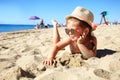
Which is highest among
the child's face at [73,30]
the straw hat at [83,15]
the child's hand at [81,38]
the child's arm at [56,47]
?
the straw hat at [83,15]

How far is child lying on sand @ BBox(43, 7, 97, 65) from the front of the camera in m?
3.10

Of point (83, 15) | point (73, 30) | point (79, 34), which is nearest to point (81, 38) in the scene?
point (79, 34)

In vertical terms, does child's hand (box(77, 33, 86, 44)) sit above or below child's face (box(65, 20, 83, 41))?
below

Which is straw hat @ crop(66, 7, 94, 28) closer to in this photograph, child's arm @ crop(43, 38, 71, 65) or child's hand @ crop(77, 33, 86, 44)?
child's hand @ crop(77, 33, 86, 44)

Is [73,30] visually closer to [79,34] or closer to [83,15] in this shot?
[79,34]

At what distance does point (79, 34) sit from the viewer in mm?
3146

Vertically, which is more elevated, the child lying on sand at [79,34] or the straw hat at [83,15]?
the straw hat at [83,15]

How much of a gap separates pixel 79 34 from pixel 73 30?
4.6 inches

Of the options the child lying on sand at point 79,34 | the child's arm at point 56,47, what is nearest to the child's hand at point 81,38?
the child lying on sand at point 79,34

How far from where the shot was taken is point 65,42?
A: 318cm

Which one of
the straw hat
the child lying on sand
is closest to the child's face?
the child lying on sand

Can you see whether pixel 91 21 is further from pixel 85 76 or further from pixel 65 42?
pixel 85 76

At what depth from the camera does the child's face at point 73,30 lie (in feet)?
10.2

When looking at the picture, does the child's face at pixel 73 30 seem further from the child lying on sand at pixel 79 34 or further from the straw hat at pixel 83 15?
the straw hat at pixel 83 15
